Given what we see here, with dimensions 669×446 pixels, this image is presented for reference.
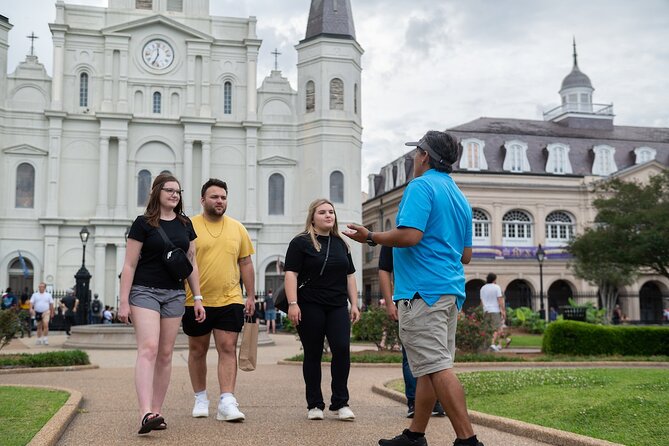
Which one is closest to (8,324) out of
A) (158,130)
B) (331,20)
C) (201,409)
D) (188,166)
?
(201,409)

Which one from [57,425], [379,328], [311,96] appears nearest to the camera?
[57,425]

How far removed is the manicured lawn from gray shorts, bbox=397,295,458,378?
150 centimetres

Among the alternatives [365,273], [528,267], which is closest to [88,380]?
[528,267]

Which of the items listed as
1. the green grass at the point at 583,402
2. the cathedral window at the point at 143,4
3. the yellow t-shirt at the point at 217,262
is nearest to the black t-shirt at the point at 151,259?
the yellow t-shirt at the point at 217,262

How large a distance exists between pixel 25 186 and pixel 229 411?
39.0 metres

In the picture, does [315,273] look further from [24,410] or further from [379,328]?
[379,328]

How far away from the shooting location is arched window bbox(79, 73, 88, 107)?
43.0 meters

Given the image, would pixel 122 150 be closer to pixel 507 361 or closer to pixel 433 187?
pixel 507 361

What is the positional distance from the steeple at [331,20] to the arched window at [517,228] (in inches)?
591

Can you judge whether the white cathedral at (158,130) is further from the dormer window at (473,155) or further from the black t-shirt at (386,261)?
the black t-shirt at (386,261)

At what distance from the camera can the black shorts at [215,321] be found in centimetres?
689

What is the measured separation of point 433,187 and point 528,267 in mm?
43569

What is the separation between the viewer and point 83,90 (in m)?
43.2

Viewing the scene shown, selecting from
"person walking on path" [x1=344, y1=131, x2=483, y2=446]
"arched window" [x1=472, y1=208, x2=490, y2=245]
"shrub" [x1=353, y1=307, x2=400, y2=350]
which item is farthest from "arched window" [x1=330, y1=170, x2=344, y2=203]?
"person walking on path" [x1=344, y1=131, x2=483, y2=446]
